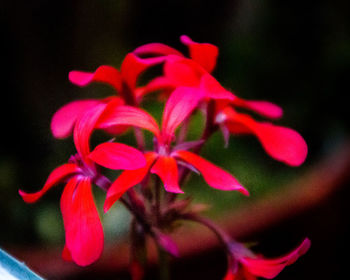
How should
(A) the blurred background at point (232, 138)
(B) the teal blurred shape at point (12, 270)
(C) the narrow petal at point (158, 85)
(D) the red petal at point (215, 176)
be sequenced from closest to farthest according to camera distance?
(B) the teal blurred shape at point (12, 270), (D) the red petal at point (215, 176), (C) the narrow petal at point (158, 85), (A) the blurred background at point (232, 138)

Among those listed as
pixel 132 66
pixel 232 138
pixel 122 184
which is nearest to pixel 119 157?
pixel 122 184

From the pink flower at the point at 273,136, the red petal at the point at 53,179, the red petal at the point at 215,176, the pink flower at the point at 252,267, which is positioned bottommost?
the pink flower at the point at 252,267

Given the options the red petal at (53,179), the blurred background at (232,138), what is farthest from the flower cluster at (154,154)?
the blurred background at (232,138)

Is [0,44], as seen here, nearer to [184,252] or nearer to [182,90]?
[184,252]

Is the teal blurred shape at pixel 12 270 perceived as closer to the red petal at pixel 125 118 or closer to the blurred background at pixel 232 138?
the red petal at pixel 125 118

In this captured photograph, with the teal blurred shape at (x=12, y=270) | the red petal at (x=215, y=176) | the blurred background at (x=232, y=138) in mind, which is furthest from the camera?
the blurred background at (x=232, y=138)

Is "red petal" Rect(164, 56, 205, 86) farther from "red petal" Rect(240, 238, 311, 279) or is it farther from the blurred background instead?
the blurred background

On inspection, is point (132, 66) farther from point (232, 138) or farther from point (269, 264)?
point (232, 138)
